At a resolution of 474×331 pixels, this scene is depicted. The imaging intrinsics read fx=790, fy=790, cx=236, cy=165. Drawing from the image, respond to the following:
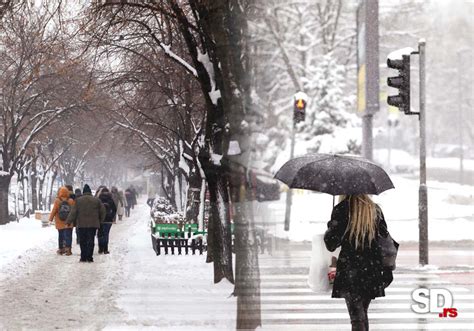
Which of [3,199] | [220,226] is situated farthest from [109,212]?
[3,199]

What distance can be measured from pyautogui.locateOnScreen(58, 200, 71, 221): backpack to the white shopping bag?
12833 mm

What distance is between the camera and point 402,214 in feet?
103

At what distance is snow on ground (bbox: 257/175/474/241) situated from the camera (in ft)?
79.6

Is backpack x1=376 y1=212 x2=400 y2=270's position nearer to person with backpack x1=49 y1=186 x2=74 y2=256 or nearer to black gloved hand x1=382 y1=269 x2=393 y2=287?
black gloved hand x1=382 y1=269 x2=393 y2=287

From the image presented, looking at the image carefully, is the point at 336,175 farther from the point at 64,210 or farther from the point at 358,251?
the point at 64,210

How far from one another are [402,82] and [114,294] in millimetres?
6932

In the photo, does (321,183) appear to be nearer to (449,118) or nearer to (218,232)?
(218,232)

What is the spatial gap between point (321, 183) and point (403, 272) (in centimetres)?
865

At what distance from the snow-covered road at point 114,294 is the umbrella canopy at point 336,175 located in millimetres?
2597

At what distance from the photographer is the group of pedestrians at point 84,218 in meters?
17.8

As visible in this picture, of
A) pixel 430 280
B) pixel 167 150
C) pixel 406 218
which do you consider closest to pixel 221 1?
pixel 430 280

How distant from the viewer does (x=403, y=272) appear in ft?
50.4

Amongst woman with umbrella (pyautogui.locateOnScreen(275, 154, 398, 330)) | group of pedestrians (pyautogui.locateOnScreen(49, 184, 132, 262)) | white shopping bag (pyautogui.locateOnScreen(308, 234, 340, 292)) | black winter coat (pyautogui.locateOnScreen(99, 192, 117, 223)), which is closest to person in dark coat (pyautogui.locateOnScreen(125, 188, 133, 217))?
group of pedestrians (pyautogui.locateOnScreen(49, 184, 132, 262))

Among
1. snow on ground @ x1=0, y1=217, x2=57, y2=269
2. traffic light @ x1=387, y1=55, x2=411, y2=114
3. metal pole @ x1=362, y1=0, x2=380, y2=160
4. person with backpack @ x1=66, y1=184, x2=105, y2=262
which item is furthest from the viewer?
snow on ground @ x1=0, y1=217, x2=57, y2=269
